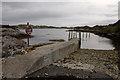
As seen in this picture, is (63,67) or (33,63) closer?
(33,63)

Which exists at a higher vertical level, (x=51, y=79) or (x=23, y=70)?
(x=23, y=70)

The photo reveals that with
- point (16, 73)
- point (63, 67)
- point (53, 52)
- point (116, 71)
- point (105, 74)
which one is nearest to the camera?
point (16, 73)

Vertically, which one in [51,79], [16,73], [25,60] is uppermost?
[25,60]

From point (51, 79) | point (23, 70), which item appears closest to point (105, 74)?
point (51, 79)

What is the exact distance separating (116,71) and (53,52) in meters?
3.39

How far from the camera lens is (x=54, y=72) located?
16.4 feet

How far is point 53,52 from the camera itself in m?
6.07

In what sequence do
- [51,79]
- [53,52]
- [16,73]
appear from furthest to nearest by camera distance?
1. [53,52]
2. [51,79]
3. [16,73]

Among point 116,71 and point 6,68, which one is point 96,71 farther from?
point 6,68

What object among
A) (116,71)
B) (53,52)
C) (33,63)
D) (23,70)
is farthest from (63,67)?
(116,71)

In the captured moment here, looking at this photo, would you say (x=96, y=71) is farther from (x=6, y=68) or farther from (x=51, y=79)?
(x=6, y=68)

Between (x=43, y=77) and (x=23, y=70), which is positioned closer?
(x=23, y=70)

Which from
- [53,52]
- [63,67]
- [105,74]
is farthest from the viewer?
[53,52]

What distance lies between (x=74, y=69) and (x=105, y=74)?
4.74 ft
